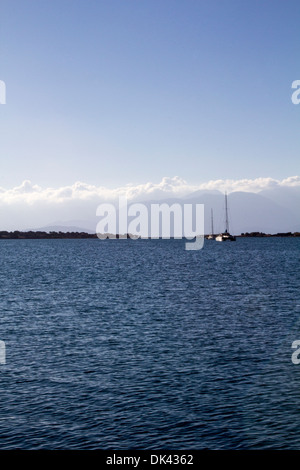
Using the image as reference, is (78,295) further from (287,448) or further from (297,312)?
(287,448)

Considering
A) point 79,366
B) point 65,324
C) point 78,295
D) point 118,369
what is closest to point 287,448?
point 118,369

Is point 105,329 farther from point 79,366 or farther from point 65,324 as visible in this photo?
point 79,366

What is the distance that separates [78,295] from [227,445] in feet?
177

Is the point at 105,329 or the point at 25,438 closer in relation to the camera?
the point at 25,438

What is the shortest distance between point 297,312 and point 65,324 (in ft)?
82.5

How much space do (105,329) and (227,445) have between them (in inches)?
1041

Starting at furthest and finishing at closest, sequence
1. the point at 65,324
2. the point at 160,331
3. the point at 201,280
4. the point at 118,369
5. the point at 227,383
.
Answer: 1. the point at 201,280
2. the point at 65,324
3. the point at 160,331
4. the point at 118,369
5. the point at 227,383

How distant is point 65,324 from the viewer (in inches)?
2036

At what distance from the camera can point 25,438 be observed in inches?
947

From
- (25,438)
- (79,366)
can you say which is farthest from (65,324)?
(25,438)
